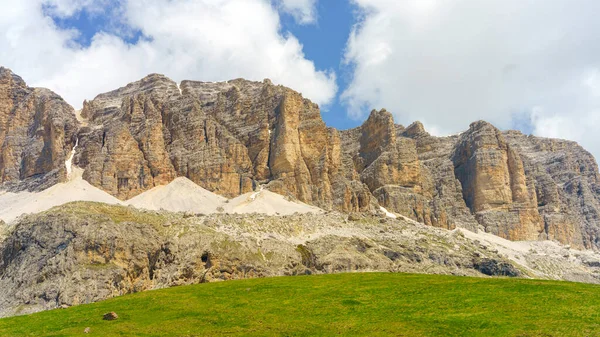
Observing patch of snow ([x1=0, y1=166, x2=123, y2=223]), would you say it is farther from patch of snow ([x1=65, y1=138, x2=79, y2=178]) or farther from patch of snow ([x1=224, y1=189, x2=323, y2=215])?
patch of snow ([x1=224, y1=189, x2=323, y2=215])

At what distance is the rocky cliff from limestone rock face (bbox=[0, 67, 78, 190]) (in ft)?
1.04

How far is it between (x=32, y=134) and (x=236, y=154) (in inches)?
2282

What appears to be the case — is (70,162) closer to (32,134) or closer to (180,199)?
(32,134)

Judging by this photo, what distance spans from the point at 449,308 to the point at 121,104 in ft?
505

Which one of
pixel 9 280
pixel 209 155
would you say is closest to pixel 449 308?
pixel 9 280

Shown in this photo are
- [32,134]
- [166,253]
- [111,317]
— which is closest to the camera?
[111,317]

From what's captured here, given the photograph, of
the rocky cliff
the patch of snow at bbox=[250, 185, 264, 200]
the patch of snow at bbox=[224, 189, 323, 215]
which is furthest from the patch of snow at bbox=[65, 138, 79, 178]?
the patch of snow at bbox=[250, 185, 264, 200]

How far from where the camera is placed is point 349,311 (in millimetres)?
43375

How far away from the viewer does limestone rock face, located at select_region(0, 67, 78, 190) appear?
157000 mm

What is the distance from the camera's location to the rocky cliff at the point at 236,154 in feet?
518

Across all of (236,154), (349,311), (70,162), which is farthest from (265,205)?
(349,311)

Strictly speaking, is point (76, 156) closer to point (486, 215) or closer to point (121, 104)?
point (121, 104)

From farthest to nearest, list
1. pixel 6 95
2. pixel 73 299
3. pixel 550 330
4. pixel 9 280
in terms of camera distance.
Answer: pixel 6 95 < pixel 9 280 < pixel 73 299 < pixel 550 330

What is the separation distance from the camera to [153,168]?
15725 cm
